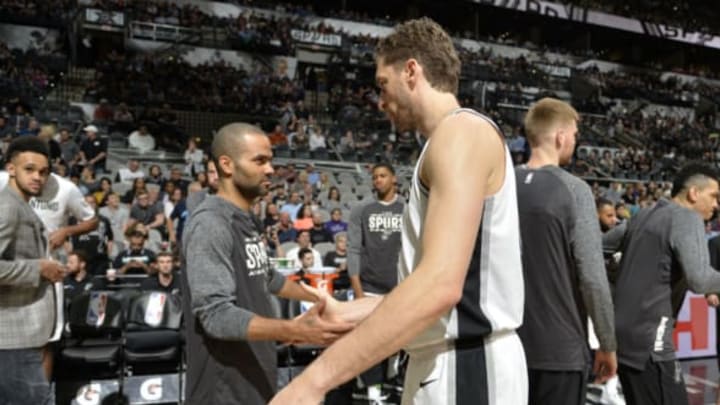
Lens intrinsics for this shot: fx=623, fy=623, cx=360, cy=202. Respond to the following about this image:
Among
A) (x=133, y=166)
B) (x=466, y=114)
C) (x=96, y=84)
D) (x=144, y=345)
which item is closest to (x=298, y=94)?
(x=96, y=84)

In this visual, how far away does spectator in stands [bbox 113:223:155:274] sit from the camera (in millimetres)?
7430

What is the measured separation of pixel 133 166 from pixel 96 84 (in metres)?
6.60

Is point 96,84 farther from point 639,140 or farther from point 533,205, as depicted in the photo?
point 639,140

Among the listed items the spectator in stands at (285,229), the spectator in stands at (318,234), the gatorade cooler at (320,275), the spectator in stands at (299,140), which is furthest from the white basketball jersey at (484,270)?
the spectator in stands at (299,140)

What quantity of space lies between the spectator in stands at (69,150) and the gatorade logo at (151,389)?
25.4 ft

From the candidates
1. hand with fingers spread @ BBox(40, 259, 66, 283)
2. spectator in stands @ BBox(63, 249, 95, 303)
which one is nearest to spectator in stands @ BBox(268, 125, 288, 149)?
spectator in stands @ BBox(63, 249, 95, 303)

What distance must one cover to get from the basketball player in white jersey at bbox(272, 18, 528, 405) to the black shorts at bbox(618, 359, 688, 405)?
170 cm

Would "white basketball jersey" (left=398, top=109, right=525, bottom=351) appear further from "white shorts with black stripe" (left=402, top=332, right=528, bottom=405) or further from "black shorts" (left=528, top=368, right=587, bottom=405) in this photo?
"black shorts" (left=528, top=368, right=587, bottom=405)

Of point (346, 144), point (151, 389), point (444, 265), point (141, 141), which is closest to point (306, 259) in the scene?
point (151, 389)

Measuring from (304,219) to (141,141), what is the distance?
23.6 ft

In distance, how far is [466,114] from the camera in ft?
4.92

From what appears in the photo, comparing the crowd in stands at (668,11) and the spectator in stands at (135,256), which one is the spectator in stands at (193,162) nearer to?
the spectator in stands at (135,256)

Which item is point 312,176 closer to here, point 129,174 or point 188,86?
point 129,174

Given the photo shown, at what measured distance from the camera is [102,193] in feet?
34.7
